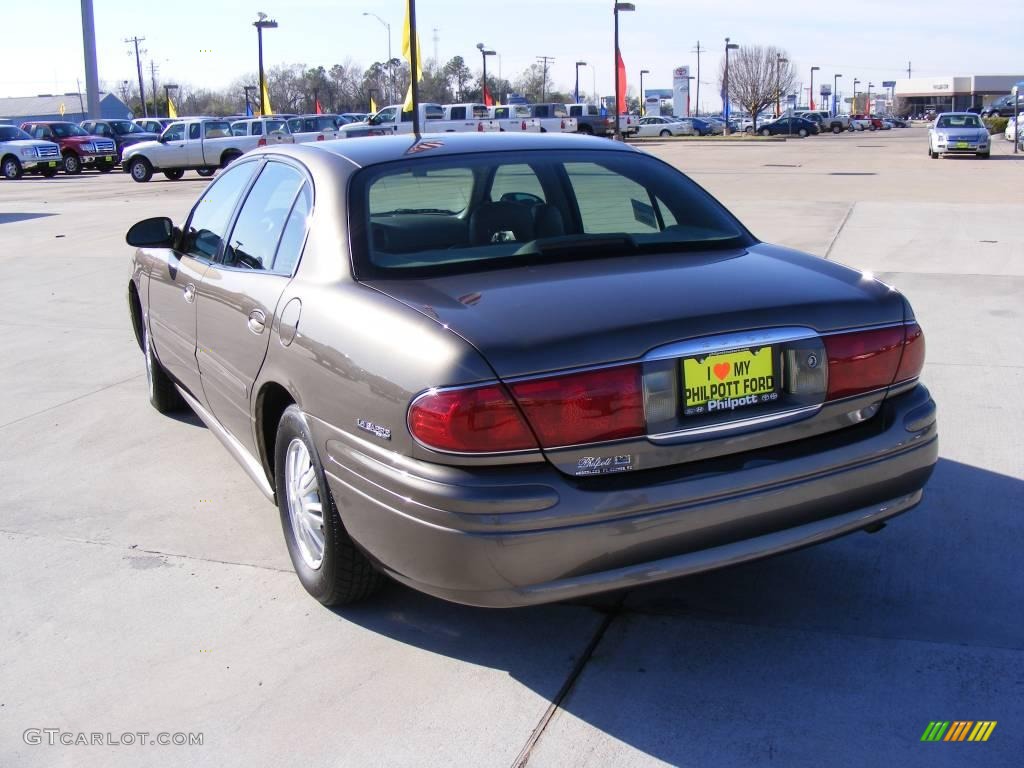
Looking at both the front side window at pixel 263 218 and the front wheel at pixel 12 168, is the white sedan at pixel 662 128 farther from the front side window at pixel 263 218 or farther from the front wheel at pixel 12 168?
the front side window at pixel 263 218

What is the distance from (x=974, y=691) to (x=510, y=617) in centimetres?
146

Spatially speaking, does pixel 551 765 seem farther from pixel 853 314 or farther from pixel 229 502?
pixel 229 502

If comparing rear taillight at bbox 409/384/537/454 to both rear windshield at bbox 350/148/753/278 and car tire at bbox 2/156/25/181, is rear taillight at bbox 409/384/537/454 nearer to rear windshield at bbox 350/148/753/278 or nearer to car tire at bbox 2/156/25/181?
rear windshield at bbox 350/148/753/278

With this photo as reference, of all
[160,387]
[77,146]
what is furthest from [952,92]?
[160,387]

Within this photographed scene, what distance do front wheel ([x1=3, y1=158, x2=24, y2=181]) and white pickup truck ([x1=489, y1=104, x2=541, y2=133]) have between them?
56.9 feet

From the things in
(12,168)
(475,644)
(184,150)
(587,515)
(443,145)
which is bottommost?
(475,644)

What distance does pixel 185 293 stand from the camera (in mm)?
4875

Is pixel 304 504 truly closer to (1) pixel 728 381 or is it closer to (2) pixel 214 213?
(1) pixel 728 381

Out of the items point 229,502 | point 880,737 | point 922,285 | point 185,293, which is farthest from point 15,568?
point 922,285

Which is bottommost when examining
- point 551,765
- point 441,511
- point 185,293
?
point 551,765

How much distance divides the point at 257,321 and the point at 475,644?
1.40 meters

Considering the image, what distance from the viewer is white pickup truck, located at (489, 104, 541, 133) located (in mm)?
42844

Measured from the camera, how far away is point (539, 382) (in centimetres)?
282

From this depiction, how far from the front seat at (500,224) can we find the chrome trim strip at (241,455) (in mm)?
1229
